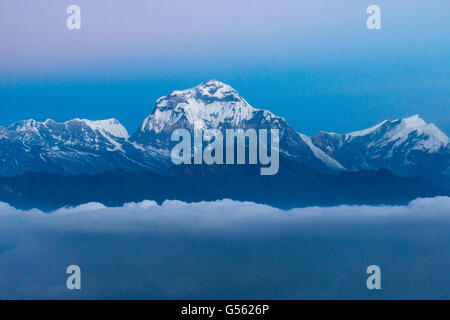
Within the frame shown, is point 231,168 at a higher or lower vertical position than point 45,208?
higher
